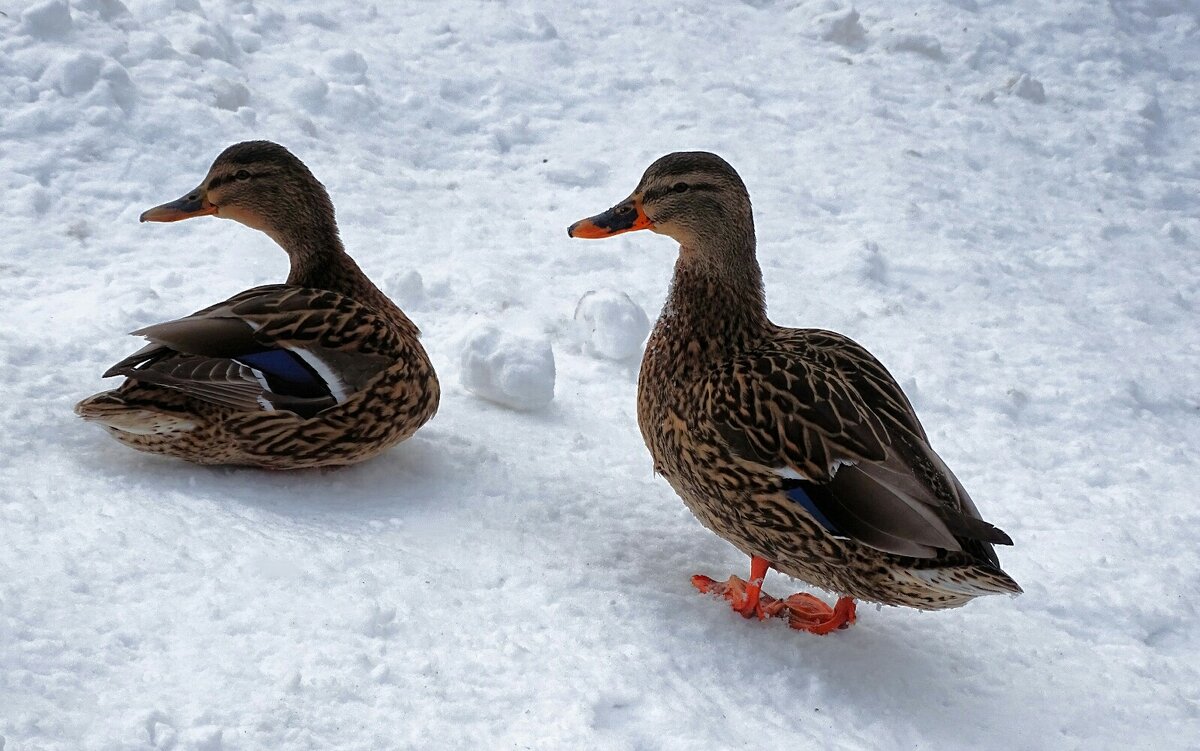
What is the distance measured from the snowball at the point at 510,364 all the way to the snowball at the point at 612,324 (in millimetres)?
438

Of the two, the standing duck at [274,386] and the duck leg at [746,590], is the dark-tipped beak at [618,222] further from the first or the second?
the duck leg at [746,590]

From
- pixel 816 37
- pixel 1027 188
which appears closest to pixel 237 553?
pixel 1027 188

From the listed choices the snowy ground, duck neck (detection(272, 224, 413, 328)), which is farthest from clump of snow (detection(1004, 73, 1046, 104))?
duck neck (detection(272, 224, 413, 328))

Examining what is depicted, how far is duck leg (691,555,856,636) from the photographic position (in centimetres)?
347

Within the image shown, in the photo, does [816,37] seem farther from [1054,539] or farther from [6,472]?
[6,472]

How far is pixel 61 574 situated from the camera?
116 inches

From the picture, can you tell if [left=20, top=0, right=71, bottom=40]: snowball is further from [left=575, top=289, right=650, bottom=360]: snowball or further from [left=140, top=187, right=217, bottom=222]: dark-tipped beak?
[left=575, top=289, right=650, bottom=360]: snowball

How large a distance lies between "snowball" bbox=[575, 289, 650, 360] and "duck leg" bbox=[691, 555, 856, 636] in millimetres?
1489

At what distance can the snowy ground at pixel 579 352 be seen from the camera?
2902 mm

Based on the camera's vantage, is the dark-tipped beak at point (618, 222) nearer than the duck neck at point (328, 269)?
Yes

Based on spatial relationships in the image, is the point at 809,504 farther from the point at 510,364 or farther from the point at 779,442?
the point at 510,364

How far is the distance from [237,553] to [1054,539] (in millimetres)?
2722

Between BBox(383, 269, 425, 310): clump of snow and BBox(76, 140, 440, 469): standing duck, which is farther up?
BBox(76, 140, 440, 469): standing duck

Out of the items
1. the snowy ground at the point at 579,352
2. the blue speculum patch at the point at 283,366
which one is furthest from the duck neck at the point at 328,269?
the blue speculum patch at the point at 283,366
